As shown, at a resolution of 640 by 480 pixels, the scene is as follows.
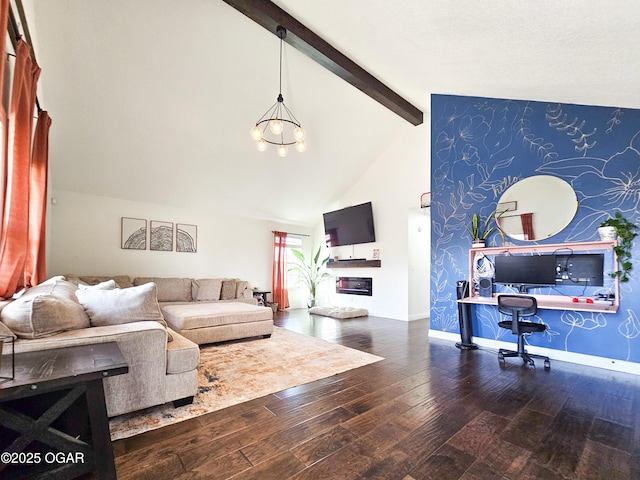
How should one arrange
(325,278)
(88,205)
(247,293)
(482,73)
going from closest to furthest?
(482,73)
(88,205)
(247,293)
(325,278)

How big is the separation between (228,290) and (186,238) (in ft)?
4.98

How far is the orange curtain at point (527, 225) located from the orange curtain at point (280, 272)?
545cm

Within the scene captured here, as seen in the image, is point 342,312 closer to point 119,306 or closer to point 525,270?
point 525,270

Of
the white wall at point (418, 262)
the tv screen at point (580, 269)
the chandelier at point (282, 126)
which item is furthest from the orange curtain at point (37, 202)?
the tv screen at point (580, 269)

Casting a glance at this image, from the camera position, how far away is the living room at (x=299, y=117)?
2727 mm

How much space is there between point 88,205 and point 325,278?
18.4 feet

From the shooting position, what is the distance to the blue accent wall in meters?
3.34

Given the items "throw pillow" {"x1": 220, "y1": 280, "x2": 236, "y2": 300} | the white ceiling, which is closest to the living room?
the white ceiling

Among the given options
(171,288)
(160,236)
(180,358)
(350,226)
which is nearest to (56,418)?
(180,358)

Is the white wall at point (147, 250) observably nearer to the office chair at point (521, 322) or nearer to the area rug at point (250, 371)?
the area rug at point (250, 371)

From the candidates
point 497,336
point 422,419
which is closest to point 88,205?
point 422,419

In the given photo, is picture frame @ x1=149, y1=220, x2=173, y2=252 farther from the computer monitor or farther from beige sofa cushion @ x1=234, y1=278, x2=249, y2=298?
the computer monitor

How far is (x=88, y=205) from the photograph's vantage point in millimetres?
5590

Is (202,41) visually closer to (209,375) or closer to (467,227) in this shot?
(209,375)
